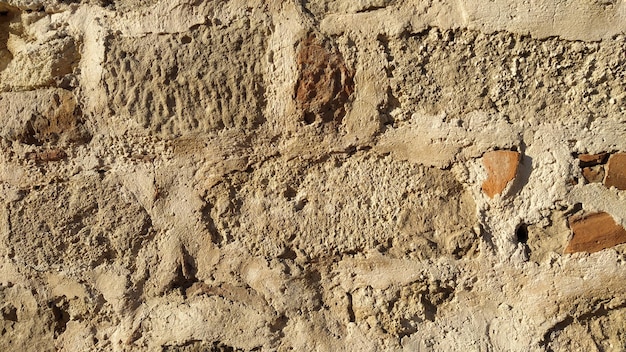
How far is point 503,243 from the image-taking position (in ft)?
3.03

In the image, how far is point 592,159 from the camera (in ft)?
2.93

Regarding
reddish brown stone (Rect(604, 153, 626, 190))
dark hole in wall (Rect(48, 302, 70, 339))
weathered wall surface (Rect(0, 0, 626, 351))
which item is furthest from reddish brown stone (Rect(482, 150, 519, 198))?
dark hole in wall (Rect(48, 302, 70, 339))

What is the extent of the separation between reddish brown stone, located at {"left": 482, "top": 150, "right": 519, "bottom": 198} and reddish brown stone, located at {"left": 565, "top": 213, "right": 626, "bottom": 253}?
103mm

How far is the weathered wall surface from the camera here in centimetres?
90

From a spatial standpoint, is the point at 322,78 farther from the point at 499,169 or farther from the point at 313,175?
the point at 499,169

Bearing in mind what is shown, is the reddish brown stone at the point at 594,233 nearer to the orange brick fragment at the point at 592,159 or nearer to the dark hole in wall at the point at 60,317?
the orange brick fragment at the point at 592,159

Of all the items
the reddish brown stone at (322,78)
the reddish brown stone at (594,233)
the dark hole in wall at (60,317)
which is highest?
the reddish brown stone at (322,78)

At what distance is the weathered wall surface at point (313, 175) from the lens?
0.90 m

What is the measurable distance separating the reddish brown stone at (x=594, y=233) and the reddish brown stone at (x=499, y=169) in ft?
0.34

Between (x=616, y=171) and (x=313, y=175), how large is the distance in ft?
1.36

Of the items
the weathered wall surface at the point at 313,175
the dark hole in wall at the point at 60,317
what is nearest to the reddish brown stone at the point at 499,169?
the weathered wall surface at the point at 313,175

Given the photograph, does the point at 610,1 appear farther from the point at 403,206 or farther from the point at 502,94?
the point at 403,206

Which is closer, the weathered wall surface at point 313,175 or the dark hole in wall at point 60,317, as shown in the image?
the weathered wall surface at point 313,175

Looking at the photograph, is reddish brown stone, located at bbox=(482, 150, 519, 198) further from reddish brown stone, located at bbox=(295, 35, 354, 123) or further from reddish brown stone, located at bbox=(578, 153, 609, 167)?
reddish brown stone, located at bbox=(295, 35, 354, 123)
